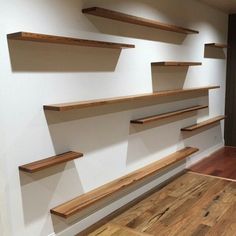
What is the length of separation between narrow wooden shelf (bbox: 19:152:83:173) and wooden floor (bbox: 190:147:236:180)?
7.89ft

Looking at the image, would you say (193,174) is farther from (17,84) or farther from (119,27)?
(17,84)

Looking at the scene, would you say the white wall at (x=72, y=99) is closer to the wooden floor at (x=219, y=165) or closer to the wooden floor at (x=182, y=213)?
the wooden floor at (x=182, y=213)

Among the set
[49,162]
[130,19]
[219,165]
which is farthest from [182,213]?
[130,19]

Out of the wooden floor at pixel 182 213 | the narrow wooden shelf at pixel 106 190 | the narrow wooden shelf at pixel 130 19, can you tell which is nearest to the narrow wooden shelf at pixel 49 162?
the narrow wooden shelf at pixel 106 190

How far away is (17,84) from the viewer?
2.10 m

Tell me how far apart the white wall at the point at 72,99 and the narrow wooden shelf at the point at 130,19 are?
0.07 m

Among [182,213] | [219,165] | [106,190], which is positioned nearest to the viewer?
[106,190]

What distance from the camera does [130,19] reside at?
114 inches

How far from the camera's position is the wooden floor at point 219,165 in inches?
166

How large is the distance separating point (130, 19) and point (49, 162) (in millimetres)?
1554

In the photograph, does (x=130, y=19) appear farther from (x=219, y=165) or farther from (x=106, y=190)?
(x=219, y=165)

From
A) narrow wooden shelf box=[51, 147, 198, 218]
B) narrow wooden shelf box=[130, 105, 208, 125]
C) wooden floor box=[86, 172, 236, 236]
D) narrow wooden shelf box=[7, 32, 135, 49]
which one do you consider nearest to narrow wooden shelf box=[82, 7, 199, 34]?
narrow wooden shelf box=[7, 32, 135, 49]

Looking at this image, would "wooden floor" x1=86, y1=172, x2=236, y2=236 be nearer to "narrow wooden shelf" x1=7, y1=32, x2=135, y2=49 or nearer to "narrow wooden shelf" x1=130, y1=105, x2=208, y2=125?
"narrow wooden shelf" x1=130, y1=105, x2=208, y2=125

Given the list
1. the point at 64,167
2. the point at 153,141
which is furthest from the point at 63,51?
the point at 153,141
